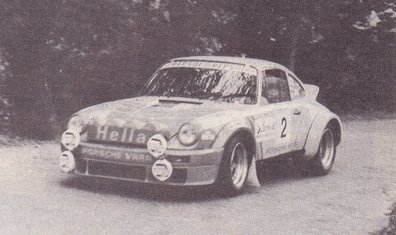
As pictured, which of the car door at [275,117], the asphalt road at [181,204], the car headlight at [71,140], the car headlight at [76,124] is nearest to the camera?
the asphalt road at [181,204]

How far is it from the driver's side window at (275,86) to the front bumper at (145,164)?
1.67m

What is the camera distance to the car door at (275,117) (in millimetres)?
9680

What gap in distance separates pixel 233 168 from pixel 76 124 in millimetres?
1701

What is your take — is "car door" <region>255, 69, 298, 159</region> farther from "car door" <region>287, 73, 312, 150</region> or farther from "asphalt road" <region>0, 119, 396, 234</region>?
"asphalt road" <region>0, 119, 396, 234</region>

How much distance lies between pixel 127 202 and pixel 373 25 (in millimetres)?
11856

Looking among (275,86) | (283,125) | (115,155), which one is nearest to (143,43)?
(275,86)

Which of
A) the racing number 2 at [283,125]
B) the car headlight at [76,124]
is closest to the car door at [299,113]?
the racing number 2 at [283,125]

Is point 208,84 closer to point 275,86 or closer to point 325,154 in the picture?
point 275,86

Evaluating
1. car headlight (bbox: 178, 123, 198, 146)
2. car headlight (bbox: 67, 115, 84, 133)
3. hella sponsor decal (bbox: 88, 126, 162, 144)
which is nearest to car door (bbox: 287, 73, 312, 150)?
car headlight (bbox: 178, 123, 198, 146)

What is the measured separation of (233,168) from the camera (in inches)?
363

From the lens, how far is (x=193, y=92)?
32.4 feet

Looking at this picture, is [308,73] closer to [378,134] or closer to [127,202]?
[378,134]

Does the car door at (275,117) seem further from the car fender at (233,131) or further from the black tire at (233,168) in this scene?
Result: the black tire at (233,168)

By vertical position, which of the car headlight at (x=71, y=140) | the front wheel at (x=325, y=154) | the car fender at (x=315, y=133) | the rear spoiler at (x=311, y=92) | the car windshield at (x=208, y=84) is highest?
the car windshield at (x=208, y=84)
